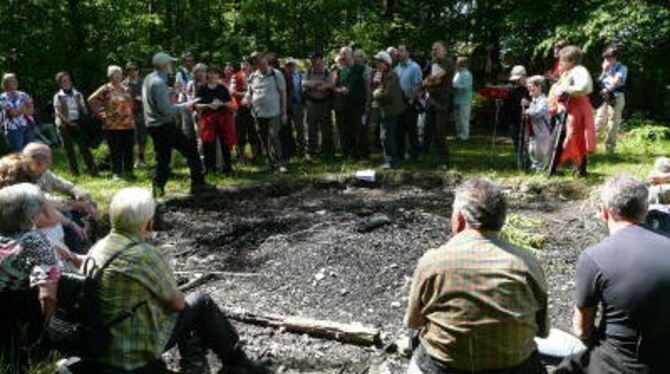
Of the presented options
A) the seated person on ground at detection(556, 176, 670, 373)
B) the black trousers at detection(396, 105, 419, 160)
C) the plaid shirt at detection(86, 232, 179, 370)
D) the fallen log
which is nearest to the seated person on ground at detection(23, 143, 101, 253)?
the fallen log

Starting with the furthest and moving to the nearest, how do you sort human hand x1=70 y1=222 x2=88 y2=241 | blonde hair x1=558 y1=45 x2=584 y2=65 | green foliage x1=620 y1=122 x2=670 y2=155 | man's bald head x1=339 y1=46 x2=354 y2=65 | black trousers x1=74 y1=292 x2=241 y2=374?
green foliage x1=620 y1=122 x2=670 y2=155, man's bald head x1=339 y1=46 x2=354 y2=65, blonde hair x1=558 y1=45 x2=584 y2=65, human hand x1=70 y1=222 x2=88 y2=241, black trousers x1=74 y1=292 x2=241 y2=374

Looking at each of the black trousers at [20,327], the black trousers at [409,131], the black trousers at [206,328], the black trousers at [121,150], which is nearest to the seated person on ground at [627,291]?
the black trousers at [206,328]

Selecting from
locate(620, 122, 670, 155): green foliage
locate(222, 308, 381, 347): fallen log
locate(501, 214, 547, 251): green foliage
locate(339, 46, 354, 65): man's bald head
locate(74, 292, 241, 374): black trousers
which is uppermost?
locate(339, 46, 354, 65): man's bald head

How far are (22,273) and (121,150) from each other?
317 inches

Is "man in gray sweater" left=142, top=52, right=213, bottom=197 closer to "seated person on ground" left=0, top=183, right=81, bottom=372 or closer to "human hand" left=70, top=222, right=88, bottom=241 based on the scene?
"human hand" left=70, top=222, right=88, bottom=241

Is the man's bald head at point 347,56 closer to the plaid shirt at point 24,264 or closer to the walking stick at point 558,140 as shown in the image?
the walking stick at point 558,140

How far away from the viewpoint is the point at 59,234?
5754 mm

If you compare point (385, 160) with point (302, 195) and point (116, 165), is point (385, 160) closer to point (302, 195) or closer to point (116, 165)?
point (302, 195)

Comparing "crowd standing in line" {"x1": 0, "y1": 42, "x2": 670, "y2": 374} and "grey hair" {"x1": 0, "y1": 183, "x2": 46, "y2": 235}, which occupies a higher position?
"grey hair" {"x1": 0, "y1": 183, "x2": 46, "y2": 235}

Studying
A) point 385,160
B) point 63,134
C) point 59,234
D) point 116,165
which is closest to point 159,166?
point 116,165

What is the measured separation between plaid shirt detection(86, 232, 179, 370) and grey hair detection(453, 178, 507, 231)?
1896 millimetres

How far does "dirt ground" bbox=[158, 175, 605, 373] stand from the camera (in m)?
5.77

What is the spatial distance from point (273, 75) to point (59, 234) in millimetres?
6527

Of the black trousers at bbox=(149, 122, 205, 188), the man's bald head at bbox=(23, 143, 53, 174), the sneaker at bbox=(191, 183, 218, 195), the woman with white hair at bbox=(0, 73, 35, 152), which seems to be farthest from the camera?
the woman with white hair at bbox=(0, 73, 35, 152)
